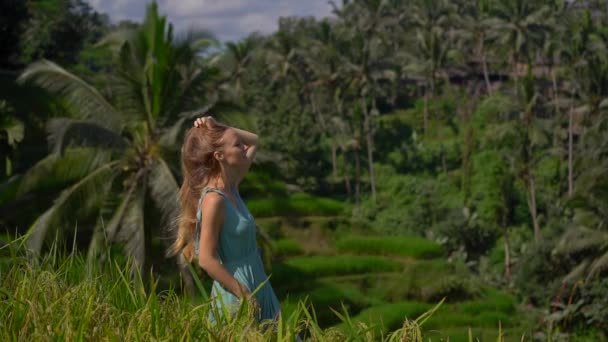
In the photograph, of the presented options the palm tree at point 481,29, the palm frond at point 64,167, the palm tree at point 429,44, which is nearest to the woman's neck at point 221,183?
the palm frond at point 64,167

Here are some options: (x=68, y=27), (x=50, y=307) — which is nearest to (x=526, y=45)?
(x=68, y=27)

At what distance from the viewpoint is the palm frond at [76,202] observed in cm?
1199

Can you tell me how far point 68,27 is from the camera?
19.9m

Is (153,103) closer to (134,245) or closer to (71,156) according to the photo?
(71,156)

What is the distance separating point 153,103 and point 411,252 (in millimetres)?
15286

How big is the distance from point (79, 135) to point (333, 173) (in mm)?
30956

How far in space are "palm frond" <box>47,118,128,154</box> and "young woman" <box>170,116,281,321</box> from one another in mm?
9358

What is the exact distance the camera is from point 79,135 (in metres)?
12.4

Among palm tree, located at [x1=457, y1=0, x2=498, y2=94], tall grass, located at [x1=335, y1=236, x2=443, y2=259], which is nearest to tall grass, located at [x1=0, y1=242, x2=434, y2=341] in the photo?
tall grass, located at [x1=335, y1=236, x2=443, y2=259]

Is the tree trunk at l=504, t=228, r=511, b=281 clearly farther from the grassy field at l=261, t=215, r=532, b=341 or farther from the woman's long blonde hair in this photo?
the woman's long blonde hair

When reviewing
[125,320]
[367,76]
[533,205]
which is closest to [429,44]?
[367,76]

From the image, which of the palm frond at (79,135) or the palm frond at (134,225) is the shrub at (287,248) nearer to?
the palm frond at (134,225)

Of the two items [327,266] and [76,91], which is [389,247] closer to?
[327,266]

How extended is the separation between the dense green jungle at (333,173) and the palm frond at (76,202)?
4 centimetres
